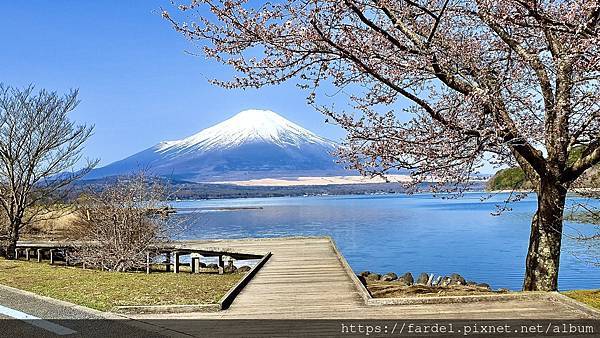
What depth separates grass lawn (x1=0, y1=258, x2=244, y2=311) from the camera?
8500mm

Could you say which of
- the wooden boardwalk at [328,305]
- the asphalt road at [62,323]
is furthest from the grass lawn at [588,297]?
the asphalt road at [62,323]

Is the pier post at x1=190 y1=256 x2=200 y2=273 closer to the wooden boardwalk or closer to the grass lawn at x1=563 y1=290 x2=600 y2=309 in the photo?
the wooden boardwalk

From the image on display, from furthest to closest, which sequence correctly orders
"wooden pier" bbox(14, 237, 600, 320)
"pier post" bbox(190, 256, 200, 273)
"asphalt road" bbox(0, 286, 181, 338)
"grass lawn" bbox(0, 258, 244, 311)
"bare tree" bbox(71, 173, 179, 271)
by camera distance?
1. "pier post" bbox(190, 256, 200, 273)
2. "bare tree" bbox(71, 173, 179, 271)
3. "grass lawn" bbox(0, 258, 244, 311)
4. "wooden pier" bbox(14, 237, 600, 320)
5. "asphalt road" bbox(0, 286, 181, 338)

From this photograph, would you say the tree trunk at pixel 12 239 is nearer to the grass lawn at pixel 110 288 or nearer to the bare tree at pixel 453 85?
the grass lawn at pixel 110 288

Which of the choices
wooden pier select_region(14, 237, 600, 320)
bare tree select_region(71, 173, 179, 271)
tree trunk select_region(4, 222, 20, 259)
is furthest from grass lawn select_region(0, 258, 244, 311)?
tree trunk select_region(4, 222, 20, 259)

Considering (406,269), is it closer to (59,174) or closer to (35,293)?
(59,174)

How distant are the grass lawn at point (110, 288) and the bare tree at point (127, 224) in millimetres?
2233

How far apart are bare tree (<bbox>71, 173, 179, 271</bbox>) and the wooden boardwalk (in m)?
5.57

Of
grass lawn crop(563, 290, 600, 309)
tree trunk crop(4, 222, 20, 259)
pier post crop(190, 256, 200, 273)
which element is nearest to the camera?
grass lawn crop(563, 290, 600, 309)

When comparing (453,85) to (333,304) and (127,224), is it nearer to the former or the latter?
(333,304)

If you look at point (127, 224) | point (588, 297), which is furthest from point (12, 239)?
point (588, 297)

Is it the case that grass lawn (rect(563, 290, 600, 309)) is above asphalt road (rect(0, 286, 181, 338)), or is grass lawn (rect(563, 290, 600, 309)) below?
below

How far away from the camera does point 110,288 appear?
9891 mm

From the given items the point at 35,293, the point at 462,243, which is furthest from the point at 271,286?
the point at 462,243
